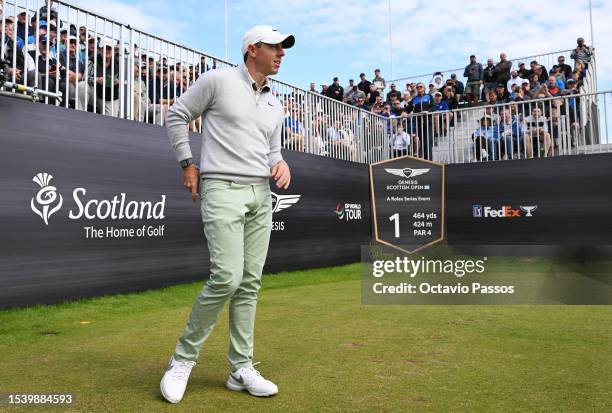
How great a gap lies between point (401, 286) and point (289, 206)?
145 inches

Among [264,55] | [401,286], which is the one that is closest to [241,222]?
[264,55]

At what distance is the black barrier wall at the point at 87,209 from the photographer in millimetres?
6180

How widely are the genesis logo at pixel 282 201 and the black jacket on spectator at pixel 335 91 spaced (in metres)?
7.78

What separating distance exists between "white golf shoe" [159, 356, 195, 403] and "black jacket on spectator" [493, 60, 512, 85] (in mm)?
15165

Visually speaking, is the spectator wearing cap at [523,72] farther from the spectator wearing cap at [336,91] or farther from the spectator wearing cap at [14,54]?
the spectator wearing cap at [14,54]

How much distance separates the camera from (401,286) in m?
7.58

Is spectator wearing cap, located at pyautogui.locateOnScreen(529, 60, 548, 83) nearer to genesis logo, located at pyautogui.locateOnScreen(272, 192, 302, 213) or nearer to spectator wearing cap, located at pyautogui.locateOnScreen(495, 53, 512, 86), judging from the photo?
spectator wearing cap, located at pyautogui.locateOnScreen(495, 53, 512, 86)

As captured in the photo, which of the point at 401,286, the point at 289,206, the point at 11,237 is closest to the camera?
the point at 11,237

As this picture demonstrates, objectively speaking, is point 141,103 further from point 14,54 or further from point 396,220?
point 396,220

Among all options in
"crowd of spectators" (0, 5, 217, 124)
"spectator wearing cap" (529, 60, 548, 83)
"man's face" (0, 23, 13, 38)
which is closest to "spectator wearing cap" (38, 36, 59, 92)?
"crowd of spectators" (0, 5, 217, 124)

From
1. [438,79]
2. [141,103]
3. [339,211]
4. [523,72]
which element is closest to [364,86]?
[438,79]

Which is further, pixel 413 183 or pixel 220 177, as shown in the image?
pixel 413 183

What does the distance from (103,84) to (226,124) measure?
5.08m

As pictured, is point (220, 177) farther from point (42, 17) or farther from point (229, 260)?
point (42, 17)
